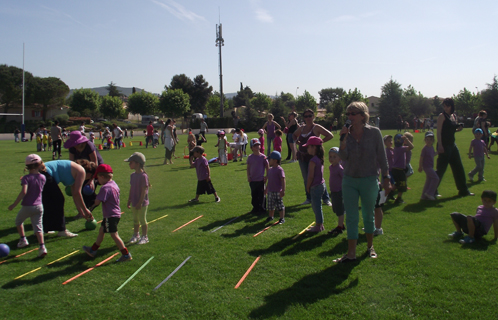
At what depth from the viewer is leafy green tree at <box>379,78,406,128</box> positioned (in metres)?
64.1

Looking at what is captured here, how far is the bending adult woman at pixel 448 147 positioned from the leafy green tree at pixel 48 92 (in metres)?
85.3

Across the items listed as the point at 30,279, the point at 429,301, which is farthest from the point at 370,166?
the point at 30,279

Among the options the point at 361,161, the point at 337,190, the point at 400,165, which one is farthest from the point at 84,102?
the point at 361,161

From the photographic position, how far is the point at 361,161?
4.65 meters

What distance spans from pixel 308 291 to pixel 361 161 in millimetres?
1746

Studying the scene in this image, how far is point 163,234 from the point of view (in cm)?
659

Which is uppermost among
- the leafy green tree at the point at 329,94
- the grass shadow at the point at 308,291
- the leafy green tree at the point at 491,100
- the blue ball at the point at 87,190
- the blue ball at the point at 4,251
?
the leafy green tree at the point at 329,94

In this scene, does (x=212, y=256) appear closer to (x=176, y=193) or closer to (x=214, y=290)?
(x=214, y=290)

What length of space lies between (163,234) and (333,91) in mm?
156972

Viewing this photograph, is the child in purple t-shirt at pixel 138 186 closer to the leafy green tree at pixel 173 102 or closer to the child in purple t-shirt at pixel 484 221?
the child in purple t-shirt at pixel 484 221

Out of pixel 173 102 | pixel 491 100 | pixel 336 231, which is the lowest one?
pixel 336 231

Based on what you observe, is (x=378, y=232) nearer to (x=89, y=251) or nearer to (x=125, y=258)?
(x=125, y=258)

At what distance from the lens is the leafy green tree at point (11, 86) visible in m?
77.2

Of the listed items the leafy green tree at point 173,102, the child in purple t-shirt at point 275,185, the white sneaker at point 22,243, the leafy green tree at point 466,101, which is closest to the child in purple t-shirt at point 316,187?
the child in purple t-shirt at point 275,185
